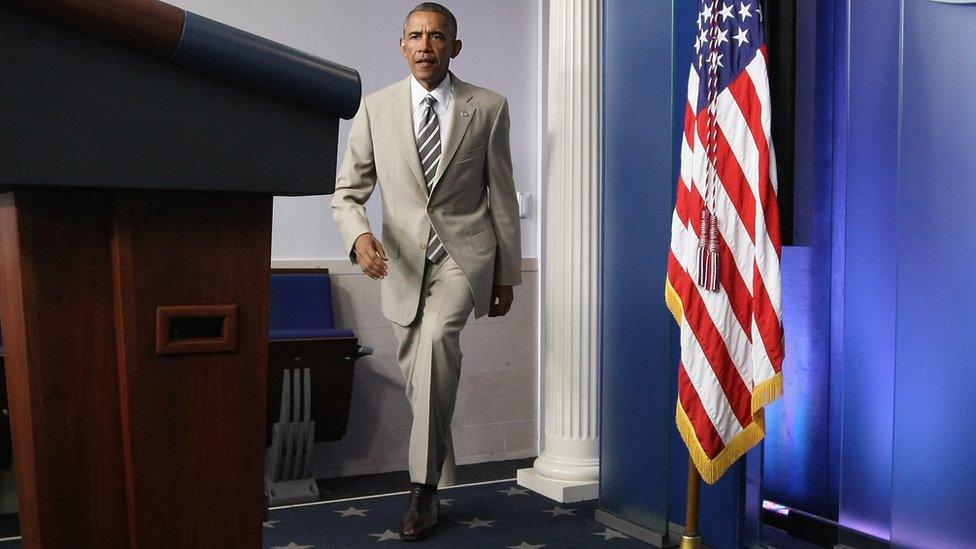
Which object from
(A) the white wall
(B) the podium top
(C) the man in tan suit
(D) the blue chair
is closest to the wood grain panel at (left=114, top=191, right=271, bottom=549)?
(B) the podium top

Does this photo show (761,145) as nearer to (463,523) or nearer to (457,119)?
(457,119)

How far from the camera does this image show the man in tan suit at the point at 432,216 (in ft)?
9.96

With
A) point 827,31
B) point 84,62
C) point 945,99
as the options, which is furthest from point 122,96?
point 827,31

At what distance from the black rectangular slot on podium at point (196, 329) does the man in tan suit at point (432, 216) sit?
2091 millimetres

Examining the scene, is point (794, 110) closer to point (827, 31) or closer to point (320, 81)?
point (827, 31)

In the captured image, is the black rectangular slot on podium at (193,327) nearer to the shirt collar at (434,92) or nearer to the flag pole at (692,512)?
the flag pole at (692,512)

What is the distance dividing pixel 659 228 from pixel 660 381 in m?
0.47

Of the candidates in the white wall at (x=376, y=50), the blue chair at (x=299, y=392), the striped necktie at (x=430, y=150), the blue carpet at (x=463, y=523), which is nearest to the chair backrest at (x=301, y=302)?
the blue chair at (x=299, y=392)

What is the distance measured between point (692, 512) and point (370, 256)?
1.21 metres

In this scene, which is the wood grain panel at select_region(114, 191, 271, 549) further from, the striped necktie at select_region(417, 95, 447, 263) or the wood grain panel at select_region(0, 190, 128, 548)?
the striped necktie at select_region(417, 95, 447, 263)

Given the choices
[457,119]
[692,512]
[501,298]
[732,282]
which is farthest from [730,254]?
[457,119]

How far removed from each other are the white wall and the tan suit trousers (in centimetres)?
110

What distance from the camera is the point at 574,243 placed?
142 inches

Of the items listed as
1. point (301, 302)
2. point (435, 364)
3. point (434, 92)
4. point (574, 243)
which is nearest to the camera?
point (435, 364)
